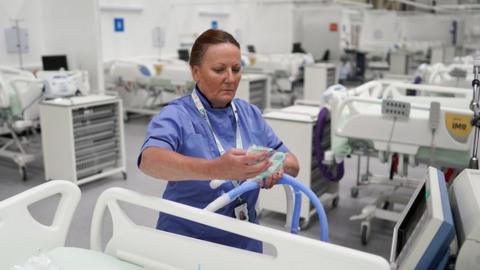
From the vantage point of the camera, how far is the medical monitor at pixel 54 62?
5410mm

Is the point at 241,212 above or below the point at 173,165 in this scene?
below

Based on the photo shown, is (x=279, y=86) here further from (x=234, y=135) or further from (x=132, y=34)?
(x=234, y=135)

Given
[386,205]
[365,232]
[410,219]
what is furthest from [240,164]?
[386,205]

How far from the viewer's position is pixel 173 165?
135cm

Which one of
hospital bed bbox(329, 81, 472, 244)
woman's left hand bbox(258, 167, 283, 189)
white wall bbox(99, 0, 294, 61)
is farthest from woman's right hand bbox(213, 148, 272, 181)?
white wall bbox(99, 0, 294, 61)

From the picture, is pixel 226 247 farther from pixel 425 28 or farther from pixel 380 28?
pixel 425 28

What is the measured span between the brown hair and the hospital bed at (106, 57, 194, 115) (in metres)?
5.23

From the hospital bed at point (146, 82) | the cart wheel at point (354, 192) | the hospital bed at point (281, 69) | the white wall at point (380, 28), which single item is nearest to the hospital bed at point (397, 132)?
the cart wheel at point (354, 192)

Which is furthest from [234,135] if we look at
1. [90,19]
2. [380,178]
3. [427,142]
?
[90,19]

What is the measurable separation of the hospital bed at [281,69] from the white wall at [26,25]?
3.50 m

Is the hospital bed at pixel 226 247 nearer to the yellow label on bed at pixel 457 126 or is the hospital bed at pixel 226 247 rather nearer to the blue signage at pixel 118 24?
the yellow label on bed at pixel 457 126

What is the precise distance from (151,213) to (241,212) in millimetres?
2353

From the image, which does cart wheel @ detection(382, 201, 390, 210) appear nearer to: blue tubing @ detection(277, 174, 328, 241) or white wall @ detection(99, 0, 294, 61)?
blue tubing @ detection(277, 174, 328, 241)

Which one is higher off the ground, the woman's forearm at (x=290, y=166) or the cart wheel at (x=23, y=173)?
the woman's forearm at (x=290, y=166)
